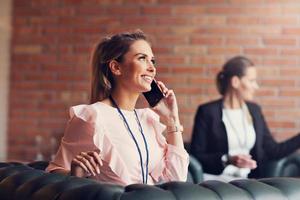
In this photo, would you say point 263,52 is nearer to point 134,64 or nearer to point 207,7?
point 207,7

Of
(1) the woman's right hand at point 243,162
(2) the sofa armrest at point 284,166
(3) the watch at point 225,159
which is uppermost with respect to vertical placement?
(1) the woman's right hand at point 243,162

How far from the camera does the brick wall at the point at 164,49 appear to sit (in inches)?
182

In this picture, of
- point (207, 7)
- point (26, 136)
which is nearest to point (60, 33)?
point (26, 136)

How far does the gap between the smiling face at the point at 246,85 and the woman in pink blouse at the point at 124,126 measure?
188 cm

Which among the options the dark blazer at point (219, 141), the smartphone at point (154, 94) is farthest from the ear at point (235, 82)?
the smartphone at point (154, 94)

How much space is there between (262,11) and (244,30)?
0.20 metres

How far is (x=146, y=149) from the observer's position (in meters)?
2.11

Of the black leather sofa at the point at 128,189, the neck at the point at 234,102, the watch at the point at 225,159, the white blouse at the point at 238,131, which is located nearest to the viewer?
the black leather sofa at the point at 128,189

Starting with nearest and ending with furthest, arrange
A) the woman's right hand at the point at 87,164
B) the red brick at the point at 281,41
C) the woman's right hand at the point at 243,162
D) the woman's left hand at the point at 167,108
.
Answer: the woman's right hand at the point at 87,164, the woman's left hand at the point at 167,108, the woman's right hand at the point at 243,162, the red brick at the point at 281,41

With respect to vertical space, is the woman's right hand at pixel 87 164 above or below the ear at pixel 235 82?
below

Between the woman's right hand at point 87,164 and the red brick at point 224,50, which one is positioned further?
the red brick at point 224,50

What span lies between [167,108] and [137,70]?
23cm

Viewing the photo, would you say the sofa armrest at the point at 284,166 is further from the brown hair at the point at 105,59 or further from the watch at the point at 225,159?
the brown hair at the point at 105,59

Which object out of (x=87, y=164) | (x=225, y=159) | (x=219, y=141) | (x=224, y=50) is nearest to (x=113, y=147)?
(x=87, y=164)
